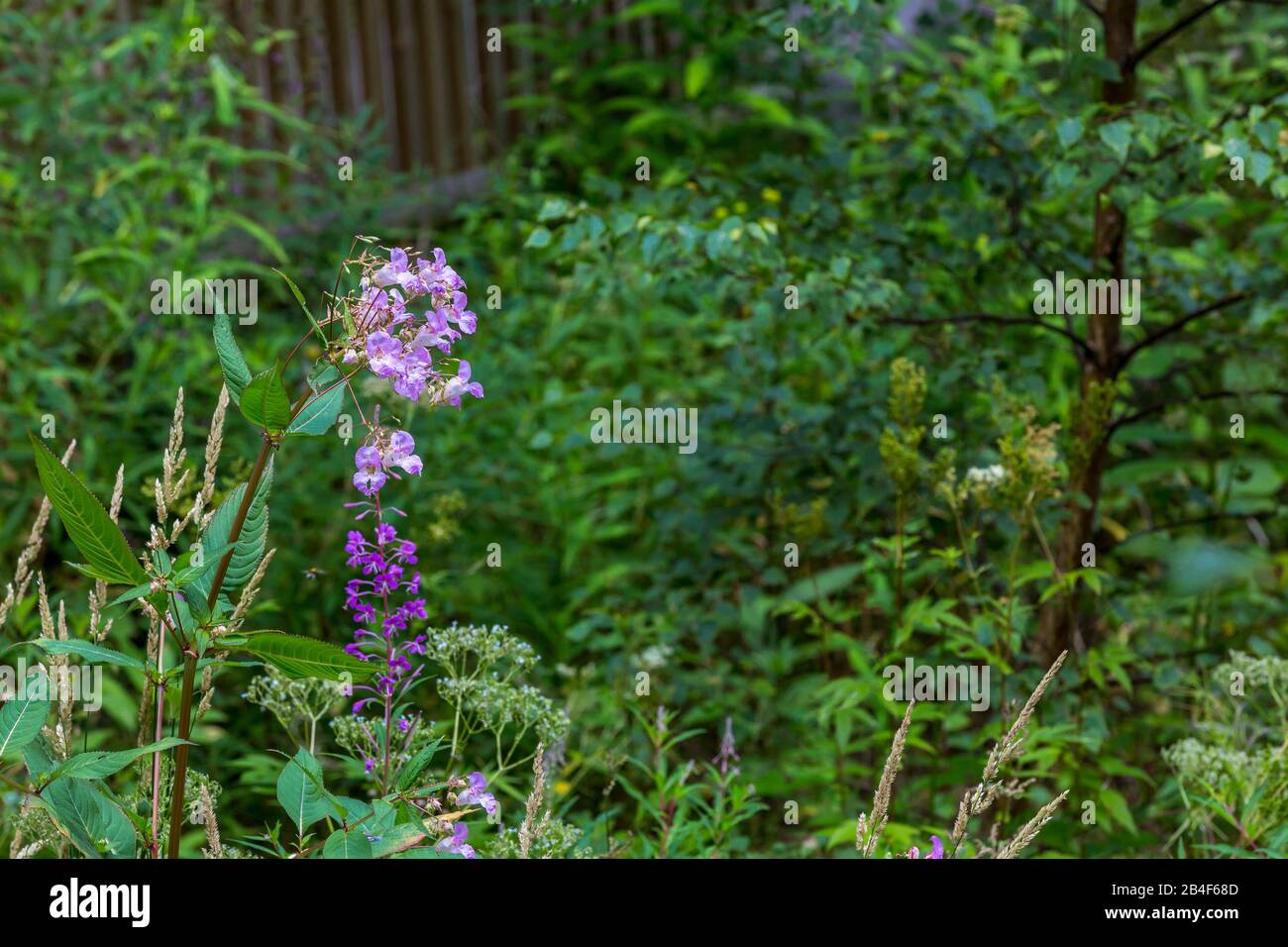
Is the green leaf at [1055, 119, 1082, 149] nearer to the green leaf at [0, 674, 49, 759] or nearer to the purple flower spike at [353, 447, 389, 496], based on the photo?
the purple flower spike at [353, 447, 389, 496]

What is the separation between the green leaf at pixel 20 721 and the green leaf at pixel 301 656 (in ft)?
0.82

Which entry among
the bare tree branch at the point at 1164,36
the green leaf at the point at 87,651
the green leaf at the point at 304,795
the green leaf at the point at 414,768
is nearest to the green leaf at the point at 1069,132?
the bare tree branch at the point at 1164,36

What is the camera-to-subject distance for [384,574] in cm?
169

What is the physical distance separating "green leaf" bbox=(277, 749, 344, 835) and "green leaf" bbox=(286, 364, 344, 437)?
346mm

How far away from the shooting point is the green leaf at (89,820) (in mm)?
1367

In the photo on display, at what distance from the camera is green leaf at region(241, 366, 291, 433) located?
1266mm

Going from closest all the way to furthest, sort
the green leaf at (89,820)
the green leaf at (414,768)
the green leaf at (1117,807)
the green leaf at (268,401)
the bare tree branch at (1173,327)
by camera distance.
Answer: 1. the green leaf at (268,401)
2. the green leaf at (89,820)
3. the green leaf at (414,768)
4. the green leaf at (1117,807)
5. the bare tree branch at (1173,327)

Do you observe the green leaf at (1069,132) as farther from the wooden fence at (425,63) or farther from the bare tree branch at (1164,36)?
the wooden fence at (425,63)

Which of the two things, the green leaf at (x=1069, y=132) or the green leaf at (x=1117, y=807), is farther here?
the green leaf at (x=1117, y=807)

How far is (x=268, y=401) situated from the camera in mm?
1275

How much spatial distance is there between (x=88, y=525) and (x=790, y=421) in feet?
7.19
